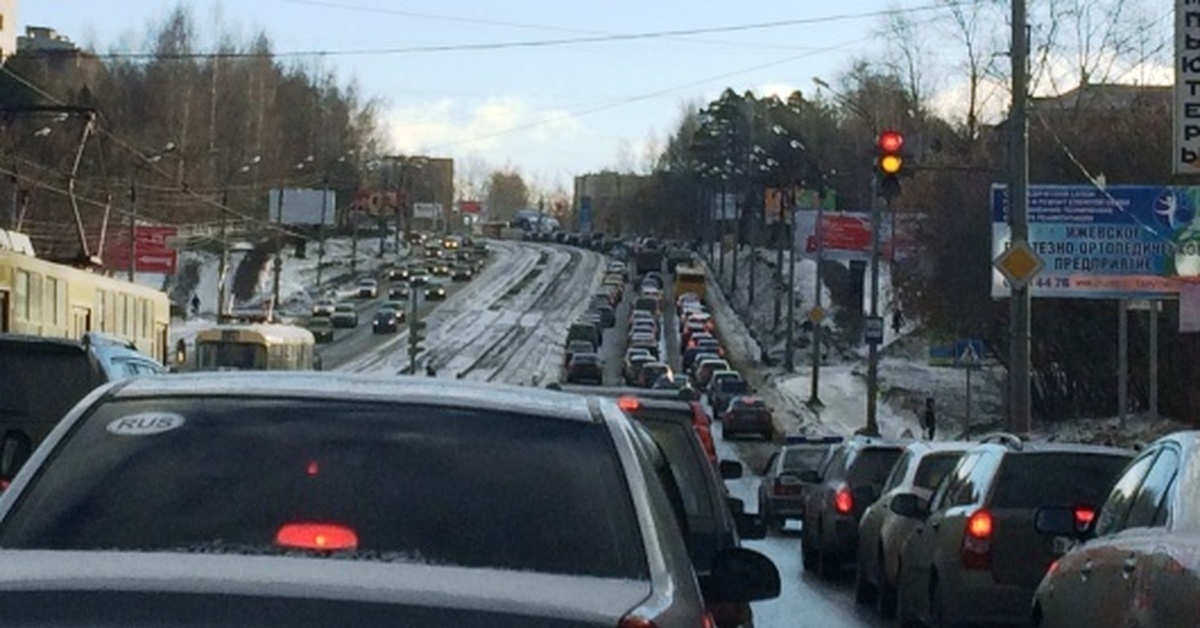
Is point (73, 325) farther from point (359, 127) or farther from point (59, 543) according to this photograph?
point (359, 127)

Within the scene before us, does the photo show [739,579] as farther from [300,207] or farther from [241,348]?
[300,207]

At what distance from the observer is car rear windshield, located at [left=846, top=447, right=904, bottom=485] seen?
23.5 metres

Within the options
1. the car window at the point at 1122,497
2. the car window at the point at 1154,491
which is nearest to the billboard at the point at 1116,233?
the car window at the point at 1122,497

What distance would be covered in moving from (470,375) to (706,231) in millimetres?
85915

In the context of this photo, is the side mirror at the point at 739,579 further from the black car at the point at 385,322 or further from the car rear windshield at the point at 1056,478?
the black car at the point at 385,322

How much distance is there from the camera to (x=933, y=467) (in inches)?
755

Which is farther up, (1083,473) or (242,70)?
(242,70)

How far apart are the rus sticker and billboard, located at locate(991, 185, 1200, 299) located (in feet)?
121

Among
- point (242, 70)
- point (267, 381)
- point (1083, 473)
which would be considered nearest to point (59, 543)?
point (267, 381)

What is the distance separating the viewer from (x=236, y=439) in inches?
208

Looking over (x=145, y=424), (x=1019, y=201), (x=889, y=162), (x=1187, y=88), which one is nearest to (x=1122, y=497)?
(x=145, y=424)

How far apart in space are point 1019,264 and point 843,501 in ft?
22.8

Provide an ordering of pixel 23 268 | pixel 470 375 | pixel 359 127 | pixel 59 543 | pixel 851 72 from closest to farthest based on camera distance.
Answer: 1. pixel 59 543
2. pixel 23 268
3. pixel 470 375
4. pixel 851 72
5. pixel 359 127

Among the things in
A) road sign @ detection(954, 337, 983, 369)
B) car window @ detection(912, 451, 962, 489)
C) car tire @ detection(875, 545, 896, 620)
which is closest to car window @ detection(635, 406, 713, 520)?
car tire @ detection(875, 545, 896, 620)
